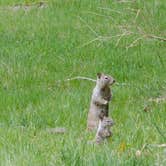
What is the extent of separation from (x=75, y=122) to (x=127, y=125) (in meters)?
0.66

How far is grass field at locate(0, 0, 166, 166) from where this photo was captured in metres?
4.57

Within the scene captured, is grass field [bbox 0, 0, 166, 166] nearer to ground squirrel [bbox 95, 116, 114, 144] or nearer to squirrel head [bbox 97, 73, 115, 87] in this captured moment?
ground squirrel [bbox 95, 116, 114, 144]

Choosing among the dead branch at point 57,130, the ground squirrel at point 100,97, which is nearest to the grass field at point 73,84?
the dead branch at point 57,130

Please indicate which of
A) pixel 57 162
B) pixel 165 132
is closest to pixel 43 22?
pixel 165 132

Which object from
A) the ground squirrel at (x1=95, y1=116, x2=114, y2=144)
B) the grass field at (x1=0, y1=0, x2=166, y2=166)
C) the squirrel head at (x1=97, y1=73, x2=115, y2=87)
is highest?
the squirrel head at (x1=97, y1=73, x2=115, y2=87)

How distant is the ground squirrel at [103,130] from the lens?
4844 millimetres

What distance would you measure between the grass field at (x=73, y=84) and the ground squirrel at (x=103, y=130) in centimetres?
10

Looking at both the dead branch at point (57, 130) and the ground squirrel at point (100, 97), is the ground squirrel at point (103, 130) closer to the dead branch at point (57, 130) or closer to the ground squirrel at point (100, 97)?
the ground squirrel at point (100, 97)

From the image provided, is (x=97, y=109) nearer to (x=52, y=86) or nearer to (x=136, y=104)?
(x=136, y=104)

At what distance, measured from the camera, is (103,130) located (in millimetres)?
4879

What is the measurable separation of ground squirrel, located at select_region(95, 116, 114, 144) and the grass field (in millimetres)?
101

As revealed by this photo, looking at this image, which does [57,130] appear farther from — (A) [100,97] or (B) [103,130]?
(B) [103,130]

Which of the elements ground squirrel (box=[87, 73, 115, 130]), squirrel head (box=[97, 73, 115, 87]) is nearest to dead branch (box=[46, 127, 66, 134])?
ground squirrel (box=[87, 73, 115, 130])

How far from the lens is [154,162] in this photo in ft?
13.7
